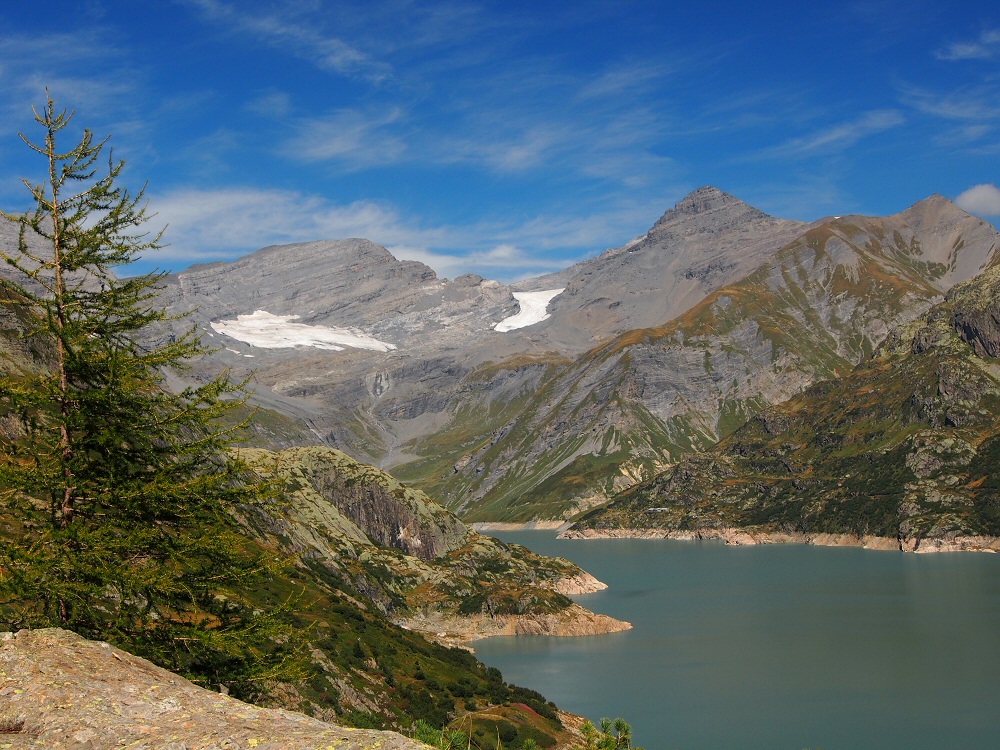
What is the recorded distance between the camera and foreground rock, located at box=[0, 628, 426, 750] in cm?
1444

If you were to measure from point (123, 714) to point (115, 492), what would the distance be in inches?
281

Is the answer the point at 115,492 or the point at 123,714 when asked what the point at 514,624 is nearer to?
the point at 115,492

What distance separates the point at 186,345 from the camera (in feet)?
76.4

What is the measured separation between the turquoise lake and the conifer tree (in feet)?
249

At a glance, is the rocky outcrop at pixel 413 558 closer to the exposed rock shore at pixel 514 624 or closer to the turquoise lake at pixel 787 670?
the exposed rock shore at pixel 514 624

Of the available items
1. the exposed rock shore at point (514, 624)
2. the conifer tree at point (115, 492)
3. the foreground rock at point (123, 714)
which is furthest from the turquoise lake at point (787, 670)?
the foreground rock at point (123, 714)

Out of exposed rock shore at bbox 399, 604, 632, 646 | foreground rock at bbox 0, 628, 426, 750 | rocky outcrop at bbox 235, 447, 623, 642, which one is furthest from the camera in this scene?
exposed rock shore at bbox 399, 604, 632, 646

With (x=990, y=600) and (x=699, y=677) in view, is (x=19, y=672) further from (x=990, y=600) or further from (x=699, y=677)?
(x=990, y=600)

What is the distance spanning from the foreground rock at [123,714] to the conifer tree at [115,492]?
3.62 m

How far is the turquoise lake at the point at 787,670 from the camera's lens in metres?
94.8

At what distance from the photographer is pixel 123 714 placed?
15.2 meters

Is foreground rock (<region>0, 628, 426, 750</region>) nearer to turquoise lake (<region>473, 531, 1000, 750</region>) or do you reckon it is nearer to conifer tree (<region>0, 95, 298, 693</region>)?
conifer tree (<region>0, 95, 298, 693</region>)

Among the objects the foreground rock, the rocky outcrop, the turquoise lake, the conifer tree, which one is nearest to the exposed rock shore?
the rocky outcrop

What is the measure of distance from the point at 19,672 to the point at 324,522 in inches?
5218
